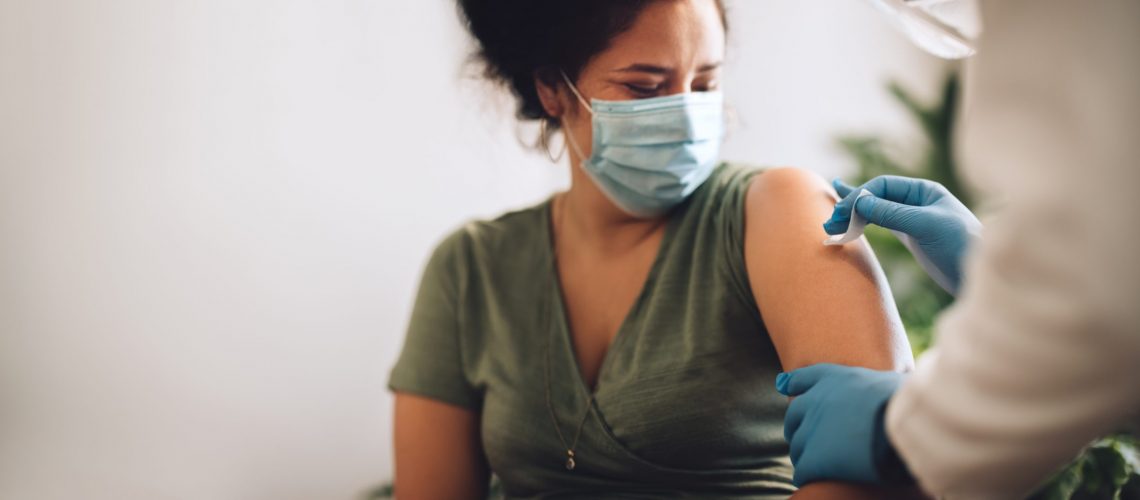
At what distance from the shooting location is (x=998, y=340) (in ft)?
1.69

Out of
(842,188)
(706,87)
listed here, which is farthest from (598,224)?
(842,188)

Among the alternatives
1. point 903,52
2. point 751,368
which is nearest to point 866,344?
point 751,368

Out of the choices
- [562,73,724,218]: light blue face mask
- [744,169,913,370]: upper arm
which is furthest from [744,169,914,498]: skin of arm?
[562,73,724,218]: light blue face mask

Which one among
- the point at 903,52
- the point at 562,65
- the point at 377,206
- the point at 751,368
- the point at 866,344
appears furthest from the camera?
the point at 903,52

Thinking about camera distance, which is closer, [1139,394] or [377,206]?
[1139,394]

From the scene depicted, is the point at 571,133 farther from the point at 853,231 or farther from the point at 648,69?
the point at 853,231

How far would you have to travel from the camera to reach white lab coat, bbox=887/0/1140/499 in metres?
0.47

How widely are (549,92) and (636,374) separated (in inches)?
19.9

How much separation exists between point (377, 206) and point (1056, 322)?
166 centimetres

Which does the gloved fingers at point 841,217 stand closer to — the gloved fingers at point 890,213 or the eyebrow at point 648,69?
the gloved fingers at point 890,213

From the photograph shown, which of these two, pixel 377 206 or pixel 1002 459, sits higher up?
pixel 1002 459

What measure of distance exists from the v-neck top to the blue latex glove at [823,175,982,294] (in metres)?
0.19

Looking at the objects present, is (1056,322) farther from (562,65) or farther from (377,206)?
(377,206)

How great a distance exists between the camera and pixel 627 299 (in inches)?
48.4
